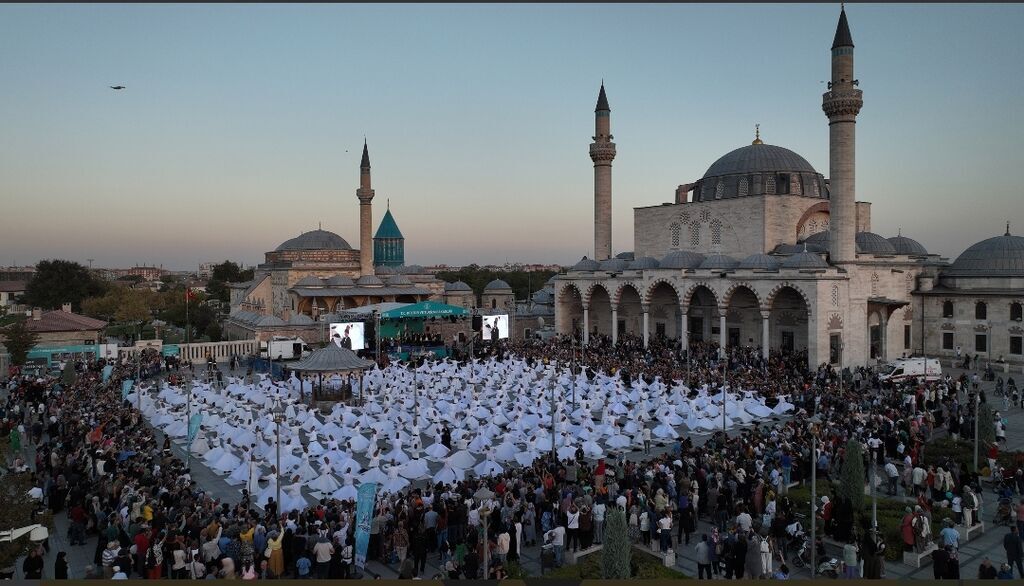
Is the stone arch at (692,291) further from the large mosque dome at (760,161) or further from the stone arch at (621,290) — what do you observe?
the large mosque dome at (760,161)

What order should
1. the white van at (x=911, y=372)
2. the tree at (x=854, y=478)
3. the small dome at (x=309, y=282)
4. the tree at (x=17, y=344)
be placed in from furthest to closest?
the small dome at (x=309, y=282) → the tree at (x=17, y=344) → the white van at (x=911, y=372) → the tree at (x=854, y=478)

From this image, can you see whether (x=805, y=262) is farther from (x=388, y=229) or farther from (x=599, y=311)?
(x=388, y=229)

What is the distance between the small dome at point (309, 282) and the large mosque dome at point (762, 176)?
86.1 feet

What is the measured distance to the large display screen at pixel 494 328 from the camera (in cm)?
4038

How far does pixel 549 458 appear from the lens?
15359 mm

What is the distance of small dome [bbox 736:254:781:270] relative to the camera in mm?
31828

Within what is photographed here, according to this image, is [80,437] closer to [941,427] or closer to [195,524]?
[195,524]

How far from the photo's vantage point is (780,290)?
3231 cm

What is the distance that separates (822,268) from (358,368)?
2019 cm

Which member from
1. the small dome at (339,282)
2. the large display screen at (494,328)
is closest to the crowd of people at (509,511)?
the large display screen at (494,328)

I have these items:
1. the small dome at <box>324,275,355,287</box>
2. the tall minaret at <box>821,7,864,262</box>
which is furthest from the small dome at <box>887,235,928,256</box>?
the small dome at <box>324,275,355,287</box>

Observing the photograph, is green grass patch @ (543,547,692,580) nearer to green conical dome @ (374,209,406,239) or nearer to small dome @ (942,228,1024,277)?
small dome @ (942,228,1024,277)

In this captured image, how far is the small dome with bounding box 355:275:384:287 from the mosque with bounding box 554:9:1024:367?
14026 mm

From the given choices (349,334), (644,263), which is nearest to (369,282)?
(349,334)
